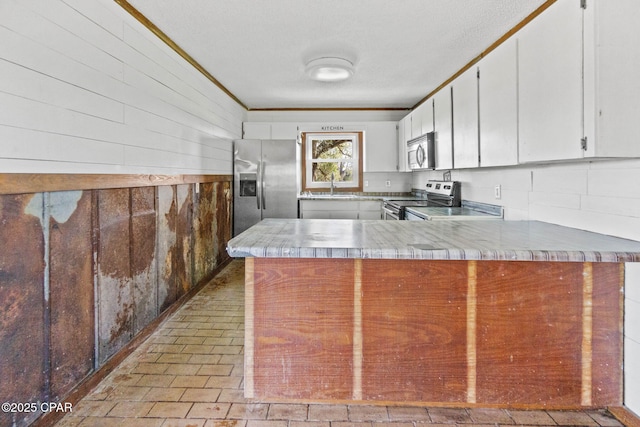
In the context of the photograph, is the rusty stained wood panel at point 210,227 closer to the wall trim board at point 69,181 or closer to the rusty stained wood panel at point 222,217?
the rusty stained wood panel at point 222,217

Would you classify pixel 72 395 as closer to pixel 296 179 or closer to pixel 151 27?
pixel 151 27

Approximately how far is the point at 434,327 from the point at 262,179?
3602 mm

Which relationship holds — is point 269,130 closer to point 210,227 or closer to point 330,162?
point 330,162

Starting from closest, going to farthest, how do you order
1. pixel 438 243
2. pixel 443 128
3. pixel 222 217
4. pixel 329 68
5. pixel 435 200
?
pixel 438 243 → pixel 329 68 → pixel 443 128 → pixel 435 200 → pixel 222 217

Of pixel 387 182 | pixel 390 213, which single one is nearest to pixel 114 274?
pixel 390 213

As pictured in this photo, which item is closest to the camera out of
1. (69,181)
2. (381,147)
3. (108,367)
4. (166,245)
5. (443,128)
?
(69,181)

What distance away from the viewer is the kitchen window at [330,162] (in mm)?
5746

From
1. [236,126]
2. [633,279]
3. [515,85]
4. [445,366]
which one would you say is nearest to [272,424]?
[445,366]

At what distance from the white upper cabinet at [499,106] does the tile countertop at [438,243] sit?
0.58 metres

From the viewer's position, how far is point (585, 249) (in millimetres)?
1566

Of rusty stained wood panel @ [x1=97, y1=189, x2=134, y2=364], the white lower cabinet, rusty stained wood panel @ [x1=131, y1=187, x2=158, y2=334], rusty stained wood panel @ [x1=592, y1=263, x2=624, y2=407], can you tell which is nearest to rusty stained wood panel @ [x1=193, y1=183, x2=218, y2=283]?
rusty stained wood panel @ [x1=131, y1=187, x2=158, y2=334]

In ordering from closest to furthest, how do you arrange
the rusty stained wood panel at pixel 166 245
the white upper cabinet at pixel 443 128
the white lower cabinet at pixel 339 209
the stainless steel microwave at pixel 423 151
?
the rusty stained wood panel at pixel 166 245 < the white upper cabinet at pixel 443 128 < the stainless steel microwave at pixel 423 151 < the white lower cabinet at pixel 339 209

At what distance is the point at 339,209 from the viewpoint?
17.0 ft

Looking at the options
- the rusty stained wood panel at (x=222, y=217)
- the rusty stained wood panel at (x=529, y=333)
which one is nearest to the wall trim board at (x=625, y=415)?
the rusty stained wood panel at (x=529, y=333)
